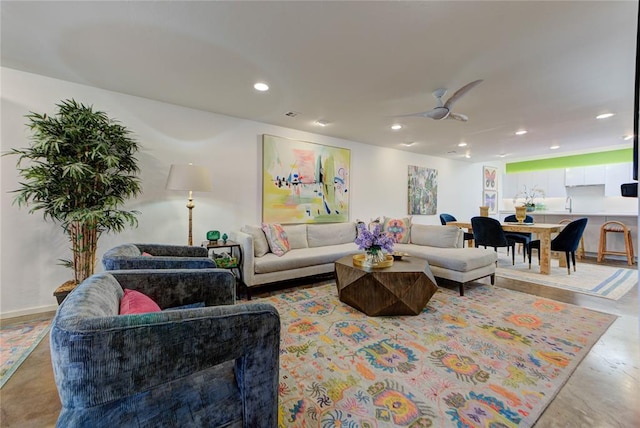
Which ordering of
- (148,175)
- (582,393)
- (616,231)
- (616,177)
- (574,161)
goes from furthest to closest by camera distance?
(574,161)
(616,177)
(616,231)
(148,175)
(582,393)

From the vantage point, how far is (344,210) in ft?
16.9

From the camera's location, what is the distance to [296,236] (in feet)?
13.4

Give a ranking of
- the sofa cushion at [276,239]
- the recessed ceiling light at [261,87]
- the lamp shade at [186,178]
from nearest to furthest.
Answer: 1. the recessed ceiling light at [261,87]
2. the lamp shade at [186,178]
3. the sofa cushion at [276,239]

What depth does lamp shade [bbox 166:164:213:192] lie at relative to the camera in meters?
3.01

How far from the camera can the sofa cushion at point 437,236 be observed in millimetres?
3953

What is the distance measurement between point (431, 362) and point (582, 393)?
2.80 ft

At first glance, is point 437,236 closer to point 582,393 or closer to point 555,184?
point 582,393

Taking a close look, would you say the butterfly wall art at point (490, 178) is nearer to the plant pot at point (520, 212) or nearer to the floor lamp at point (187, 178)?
the plant pot at point (520, 212)

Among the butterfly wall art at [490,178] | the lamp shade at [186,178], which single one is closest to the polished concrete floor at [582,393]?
the lamp shade at [186,178]

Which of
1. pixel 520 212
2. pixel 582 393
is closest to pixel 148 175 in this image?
pixel 582 393

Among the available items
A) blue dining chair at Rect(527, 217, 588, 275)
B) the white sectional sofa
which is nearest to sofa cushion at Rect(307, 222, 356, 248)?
the white sectional sofa

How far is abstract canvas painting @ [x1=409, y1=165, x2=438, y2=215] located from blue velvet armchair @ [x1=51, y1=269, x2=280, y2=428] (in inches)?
235

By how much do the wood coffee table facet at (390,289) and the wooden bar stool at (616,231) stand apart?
506cm

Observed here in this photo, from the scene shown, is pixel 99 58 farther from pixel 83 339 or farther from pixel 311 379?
pixel 311 379
